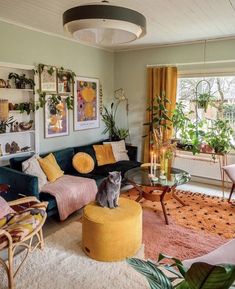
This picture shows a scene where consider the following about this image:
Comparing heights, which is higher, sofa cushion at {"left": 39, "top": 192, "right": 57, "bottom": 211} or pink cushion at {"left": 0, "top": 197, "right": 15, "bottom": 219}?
pink cushion at {"left": 0, "top": 197, "right": 15, "bottom": 219}

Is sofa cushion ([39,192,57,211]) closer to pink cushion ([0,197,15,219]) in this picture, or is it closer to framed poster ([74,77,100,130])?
pink cushion ([0,197,15,219])

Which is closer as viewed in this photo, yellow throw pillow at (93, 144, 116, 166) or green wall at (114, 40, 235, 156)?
green wall at (114, 40, 235, 156)

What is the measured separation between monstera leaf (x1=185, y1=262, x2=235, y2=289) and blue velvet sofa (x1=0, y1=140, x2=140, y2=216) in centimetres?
253

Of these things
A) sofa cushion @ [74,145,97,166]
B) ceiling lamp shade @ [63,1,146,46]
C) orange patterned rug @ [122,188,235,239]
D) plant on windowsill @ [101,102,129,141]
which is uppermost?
ceiling lamp shade @ [63,1,146,46]

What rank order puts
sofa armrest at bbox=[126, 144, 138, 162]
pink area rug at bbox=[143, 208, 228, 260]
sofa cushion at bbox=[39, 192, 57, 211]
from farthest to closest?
sofa armrest at bbox=[126, 144, 138, 162]
sofa cushion at bbox=[39, 192, 57, 211]
pink area rug at bbox=[143, 208, 228, 260]

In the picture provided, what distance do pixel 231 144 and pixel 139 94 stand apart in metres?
1.98

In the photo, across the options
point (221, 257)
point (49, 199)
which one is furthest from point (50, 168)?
point (221, 257)

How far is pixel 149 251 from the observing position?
2.71 metres

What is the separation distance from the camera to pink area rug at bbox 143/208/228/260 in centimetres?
269

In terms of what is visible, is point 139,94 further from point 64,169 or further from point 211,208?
point 211,208

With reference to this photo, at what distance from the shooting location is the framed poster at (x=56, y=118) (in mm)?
4215

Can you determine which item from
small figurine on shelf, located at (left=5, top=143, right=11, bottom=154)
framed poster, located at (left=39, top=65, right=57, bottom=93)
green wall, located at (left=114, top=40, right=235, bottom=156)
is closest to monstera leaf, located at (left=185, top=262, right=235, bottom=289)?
small figurine on shelf, located at (left=5, top=143, right=11, bottom=154)

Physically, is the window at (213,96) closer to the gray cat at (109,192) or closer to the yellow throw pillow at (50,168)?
the yellow throw pillow at (50,168)

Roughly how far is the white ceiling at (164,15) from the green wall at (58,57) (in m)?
0.15
